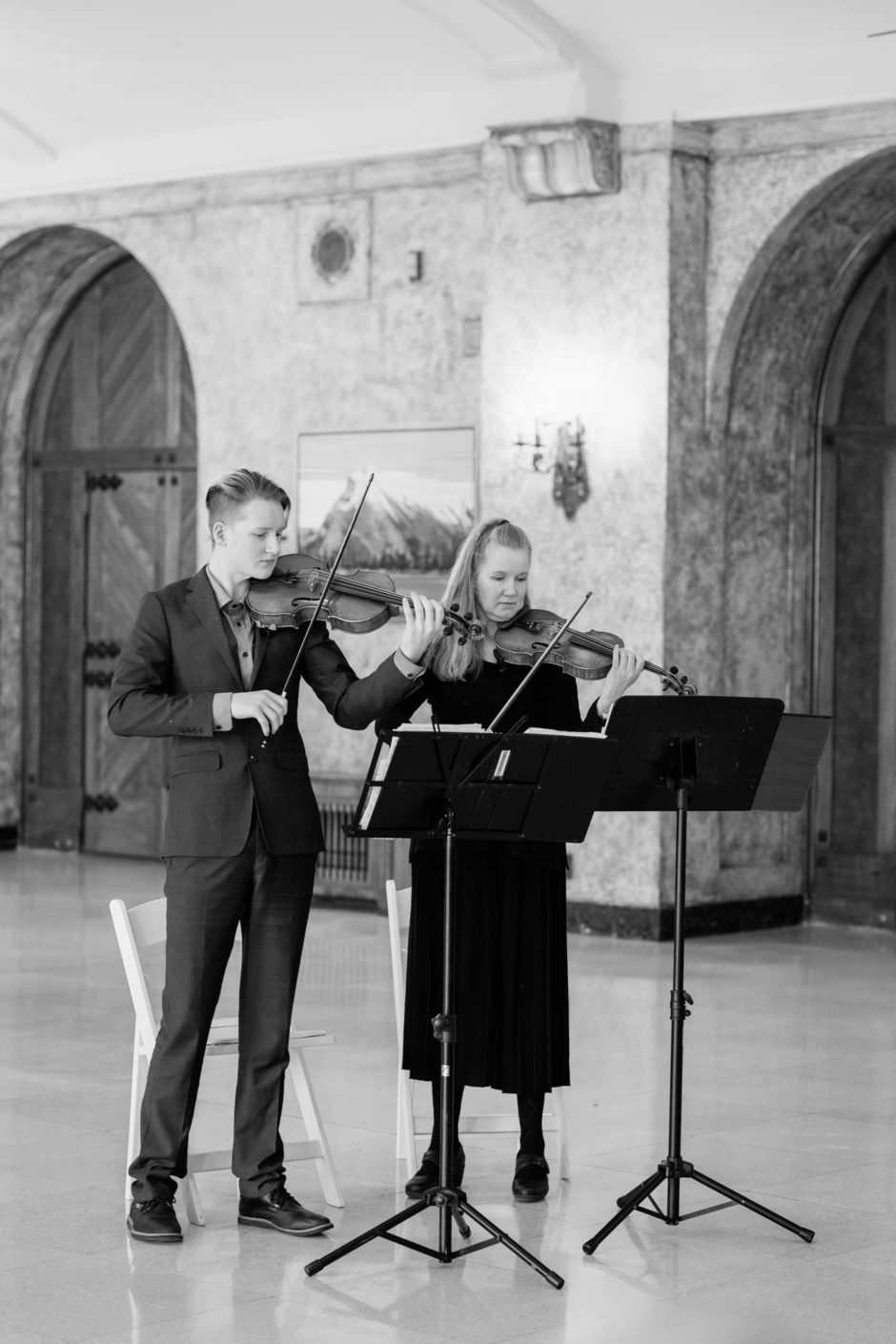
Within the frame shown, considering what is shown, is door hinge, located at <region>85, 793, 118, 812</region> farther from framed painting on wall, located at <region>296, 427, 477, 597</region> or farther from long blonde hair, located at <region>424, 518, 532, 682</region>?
long blonde hair, located at <region>424, 518, 532, 682</region>

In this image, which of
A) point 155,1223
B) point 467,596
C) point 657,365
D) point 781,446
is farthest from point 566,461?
point 155,1223

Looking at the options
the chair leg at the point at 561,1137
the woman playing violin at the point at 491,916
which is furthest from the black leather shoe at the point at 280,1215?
the chair leg at the point at 561,1137

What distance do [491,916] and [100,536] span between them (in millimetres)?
8385

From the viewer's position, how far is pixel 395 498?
10.8 meters

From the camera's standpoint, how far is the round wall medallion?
433 inches

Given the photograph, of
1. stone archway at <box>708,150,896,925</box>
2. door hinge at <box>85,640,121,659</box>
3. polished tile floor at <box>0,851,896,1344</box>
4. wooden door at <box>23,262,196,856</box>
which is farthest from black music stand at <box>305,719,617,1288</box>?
door hinge at <box>85,640,121,659</box>

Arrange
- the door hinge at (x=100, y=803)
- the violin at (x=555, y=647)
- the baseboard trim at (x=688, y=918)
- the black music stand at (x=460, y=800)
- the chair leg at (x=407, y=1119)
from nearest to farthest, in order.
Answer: the black music stand at (x=460, y=800) → the violin at (x=555, y=647) → the chair leg at (x=407, y=1119) → the baseboard trim at (x=688, y=918) → the door hinge at (x=100, y=803)

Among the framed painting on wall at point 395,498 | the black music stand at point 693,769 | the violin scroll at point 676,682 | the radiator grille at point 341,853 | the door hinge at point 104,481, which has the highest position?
the door hinge at point 104,481

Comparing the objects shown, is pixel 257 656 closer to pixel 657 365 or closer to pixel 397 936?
pixel 397 936

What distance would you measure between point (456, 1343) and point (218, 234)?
27.6 feet

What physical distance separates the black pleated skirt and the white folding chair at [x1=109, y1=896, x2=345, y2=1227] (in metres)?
0.29

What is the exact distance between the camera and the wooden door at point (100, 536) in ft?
41.4

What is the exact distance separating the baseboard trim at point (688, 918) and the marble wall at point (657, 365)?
22 mm

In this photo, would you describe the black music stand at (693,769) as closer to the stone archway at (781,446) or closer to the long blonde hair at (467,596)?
the long blonde hair at (467,596)
